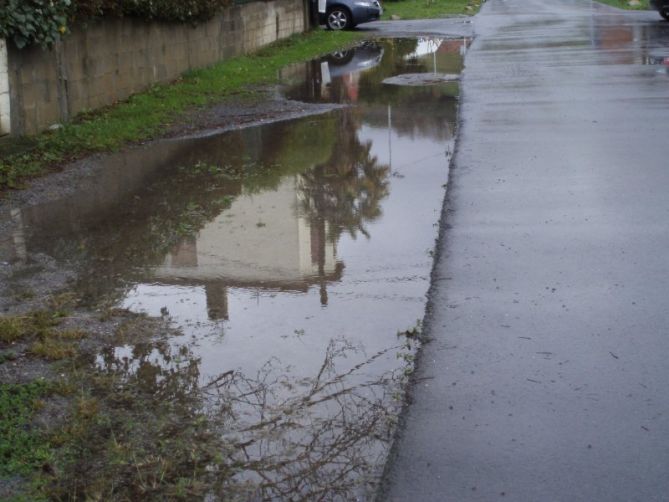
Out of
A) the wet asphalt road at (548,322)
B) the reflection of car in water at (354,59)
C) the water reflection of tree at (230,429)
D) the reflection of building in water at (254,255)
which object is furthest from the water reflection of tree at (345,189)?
the reflection of car in water at (354,59)

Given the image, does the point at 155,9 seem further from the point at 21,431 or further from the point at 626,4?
the point at 626,4

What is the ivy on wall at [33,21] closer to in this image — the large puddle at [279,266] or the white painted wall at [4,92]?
the white painted wall at [4,92]

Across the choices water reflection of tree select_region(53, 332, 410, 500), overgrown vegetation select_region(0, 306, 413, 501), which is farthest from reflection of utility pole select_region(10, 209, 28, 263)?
water reflection of tree select_region(53, 332, 410, 500)

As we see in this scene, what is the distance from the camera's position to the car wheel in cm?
2970

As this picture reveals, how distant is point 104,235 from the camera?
812 centimetres

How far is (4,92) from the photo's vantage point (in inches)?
437

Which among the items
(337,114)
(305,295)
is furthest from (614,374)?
(337,114)

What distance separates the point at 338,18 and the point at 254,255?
23.4 meters

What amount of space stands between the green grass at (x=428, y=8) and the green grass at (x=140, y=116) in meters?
16.8

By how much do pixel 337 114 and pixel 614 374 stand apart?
30.6 feet

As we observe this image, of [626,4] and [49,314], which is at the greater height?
[626,4]

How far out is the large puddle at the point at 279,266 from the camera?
4.77 metres

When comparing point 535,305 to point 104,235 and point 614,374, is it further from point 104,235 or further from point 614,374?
point 104,235

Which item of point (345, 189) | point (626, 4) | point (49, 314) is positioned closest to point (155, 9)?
point (345, 189)
